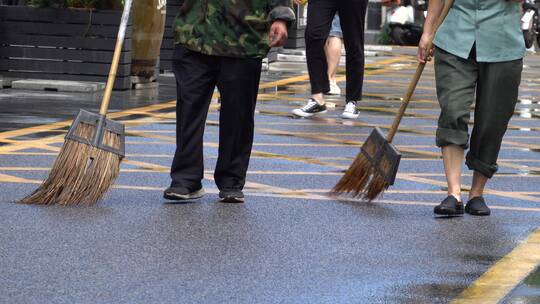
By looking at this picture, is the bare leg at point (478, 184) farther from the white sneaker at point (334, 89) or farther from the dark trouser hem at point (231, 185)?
the white sneaker at point (334, 89)

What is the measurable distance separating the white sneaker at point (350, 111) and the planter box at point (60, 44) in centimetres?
263

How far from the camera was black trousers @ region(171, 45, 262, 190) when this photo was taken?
25.7 feet

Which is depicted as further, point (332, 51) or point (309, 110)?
point (332, 51)

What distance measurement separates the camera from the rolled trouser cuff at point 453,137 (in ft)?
25.2

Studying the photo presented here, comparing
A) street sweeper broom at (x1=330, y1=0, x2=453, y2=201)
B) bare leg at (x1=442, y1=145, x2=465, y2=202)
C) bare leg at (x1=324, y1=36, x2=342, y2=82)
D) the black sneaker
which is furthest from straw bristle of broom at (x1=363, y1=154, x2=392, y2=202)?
bare leg at (x1=324, y1=36, x2=342, y2=82)

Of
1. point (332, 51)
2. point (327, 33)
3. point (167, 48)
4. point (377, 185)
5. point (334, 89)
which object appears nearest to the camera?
point (377, 185)

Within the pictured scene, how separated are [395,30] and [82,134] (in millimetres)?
21204

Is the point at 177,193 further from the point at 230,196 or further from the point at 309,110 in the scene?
the point at 309,110

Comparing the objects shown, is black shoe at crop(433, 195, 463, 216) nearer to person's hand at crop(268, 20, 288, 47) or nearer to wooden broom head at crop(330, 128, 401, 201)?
wooden broom head at crop(330, 128, 401, 201)

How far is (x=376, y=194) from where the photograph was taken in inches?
315

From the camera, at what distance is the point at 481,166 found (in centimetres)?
781

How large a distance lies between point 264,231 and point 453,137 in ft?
4.08

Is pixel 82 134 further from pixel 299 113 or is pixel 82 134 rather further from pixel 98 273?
pixel 299 113

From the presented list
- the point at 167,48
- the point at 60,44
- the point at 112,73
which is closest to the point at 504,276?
the point at 112,73
